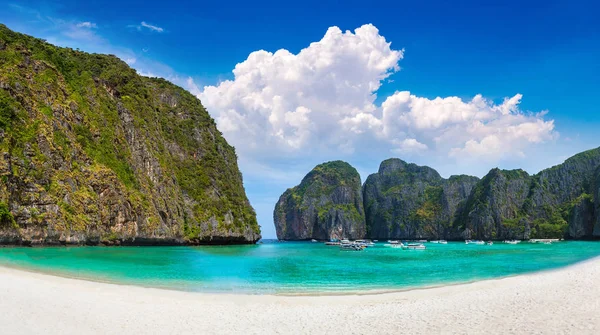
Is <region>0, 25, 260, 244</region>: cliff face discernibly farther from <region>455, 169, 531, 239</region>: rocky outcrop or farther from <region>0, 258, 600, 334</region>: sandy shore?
<region>455, 169, 531, 239</region>: rocky outcrop

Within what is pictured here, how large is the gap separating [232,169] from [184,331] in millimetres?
101457

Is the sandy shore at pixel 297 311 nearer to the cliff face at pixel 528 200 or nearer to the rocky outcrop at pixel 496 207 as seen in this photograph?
the cliff face at pixel 528 200

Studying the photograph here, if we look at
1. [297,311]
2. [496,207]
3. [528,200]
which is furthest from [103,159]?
[528,200]

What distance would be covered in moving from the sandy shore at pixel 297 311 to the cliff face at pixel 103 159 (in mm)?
35597

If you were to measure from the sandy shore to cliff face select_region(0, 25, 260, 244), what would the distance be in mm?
35597

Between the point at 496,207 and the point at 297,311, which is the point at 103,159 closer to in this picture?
the point at 297,311

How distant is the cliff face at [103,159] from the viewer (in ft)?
166

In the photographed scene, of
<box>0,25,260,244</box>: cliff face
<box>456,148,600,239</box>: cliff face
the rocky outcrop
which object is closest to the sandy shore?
<box>0,25,260,244</box>: cliff face

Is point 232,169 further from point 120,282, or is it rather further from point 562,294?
point 562,294

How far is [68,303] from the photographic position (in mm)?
15492

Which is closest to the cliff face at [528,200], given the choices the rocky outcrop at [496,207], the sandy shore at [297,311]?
the rocky outcrop at [496,207]

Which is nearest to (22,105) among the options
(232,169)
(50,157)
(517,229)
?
(50,157)

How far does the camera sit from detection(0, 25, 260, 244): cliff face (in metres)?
50.7

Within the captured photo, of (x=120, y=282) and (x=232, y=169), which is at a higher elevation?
(x=232, y=169)
